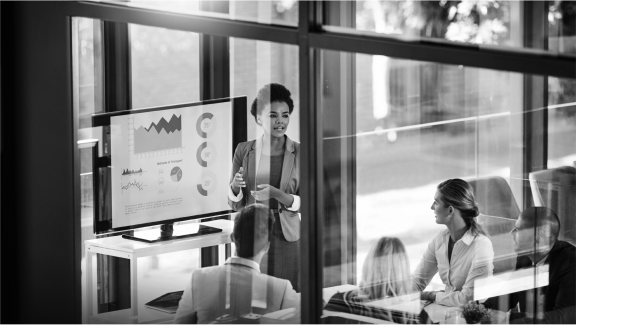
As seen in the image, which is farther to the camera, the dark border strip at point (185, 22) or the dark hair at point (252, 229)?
the dark hair at point (252, 229)

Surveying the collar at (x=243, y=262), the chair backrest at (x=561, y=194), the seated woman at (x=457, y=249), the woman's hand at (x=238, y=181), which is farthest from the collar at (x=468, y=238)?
the woman's hand at (x=238, y=181)

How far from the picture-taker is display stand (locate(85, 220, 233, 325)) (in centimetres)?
324

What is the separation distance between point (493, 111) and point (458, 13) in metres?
0.32

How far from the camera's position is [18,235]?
11.9 ft

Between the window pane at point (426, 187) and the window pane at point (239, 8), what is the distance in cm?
27

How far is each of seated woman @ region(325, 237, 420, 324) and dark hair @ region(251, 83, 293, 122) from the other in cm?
63

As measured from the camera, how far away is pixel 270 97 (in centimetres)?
287

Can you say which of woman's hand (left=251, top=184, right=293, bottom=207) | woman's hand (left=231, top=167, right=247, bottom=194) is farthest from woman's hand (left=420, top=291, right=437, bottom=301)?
woman's hand (left=231, top=167, right=247, bottom=194)

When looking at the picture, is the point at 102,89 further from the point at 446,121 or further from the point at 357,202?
the point at 446,121

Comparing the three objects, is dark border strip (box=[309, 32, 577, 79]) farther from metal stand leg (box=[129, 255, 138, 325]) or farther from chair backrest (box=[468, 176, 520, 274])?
metal stand leg (box=[129, 255, 138, 325])

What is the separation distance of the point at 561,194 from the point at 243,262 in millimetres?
1376

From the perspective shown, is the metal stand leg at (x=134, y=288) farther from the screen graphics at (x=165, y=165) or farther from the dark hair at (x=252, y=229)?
the dark hair at (x=252, y=229)

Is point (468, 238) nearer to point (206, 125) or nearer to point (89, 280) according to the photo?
point (206, 125)

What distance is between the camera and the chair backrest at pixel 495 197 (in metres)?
2.18
